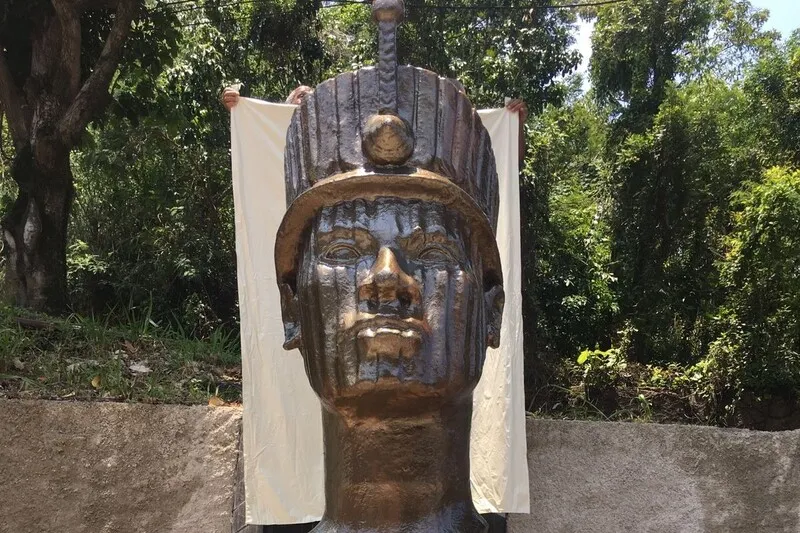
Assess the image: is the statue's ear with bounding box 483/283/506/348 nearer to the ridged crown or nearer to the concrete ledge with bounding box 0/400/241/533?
the ridged crown

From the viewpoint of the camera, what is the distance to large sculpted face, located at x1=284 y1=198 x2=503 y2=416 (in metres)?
1.72

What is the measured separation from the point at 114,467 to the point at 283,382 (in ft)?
2.75

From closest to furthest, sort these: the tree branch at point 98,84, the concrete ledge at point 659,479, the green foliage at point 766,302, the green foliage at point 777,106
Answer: the concrete ledge at point 659,479, the tree branch at point 98,84, the green foliage at point 766,302, the green foliage at point 777,106

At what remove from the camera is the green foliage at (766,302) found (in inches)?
212

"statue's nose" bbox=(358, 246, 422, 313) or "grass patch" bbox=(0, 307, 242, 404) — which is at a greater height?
"statue's nose" bbox=(358, 246, 422, 313)

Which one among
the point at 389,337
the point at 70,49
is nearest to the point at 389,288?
the point at 389,337

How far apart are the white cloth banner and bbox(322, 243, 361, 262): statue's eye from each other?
52.5 inches

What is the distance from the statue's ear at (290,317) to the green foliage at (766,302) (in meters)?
4.45

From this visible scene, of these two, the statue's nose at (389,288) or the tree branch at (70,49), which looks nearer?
the statue's nose at (389,288)

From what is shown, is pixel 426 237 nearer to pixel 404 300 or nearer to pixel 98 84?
pixel 404 300

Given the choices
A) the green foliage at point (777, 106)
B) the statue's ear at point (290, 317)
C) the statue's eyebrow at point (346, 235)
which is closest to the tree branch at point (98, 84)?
the statue's ear at point (290, 317)

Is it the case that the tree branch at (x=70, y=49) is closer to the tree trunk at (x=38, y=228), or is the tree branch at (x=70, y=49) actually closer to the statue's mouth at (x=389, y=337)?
the tree trunk at (x=38, y=228)

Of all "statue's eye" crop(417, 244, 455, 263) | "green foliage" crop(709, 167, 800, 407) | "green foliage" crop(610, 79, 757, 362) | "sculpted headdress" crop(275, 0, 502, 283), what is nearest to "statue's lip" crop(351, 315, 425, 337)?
"statue's eye" crop(417, 244, 455, 263)

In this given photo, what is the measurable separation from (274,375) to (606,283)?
491 centimetres
